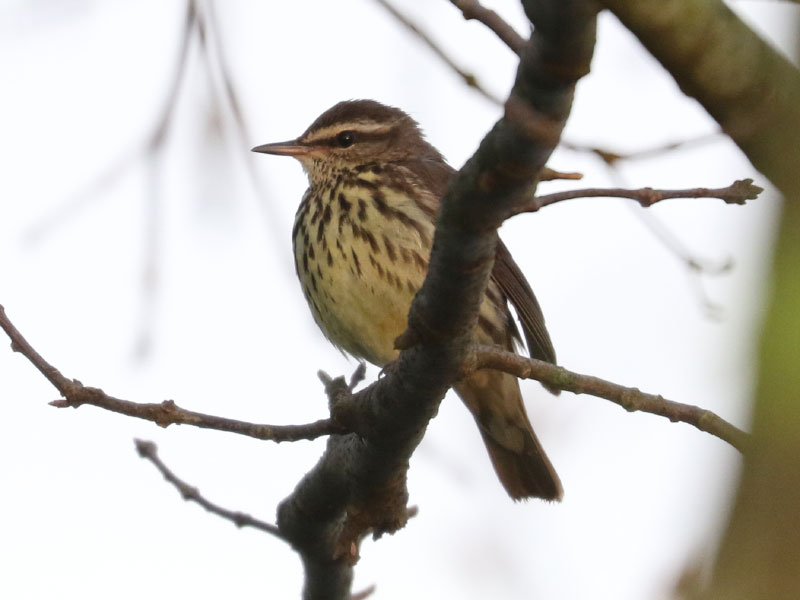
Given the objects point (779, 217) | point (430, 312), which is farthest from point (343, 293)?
point (779, 217)

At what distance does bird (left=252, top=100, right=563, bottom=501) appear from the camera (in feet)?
19.8

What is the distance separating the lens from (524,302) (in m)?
6.22

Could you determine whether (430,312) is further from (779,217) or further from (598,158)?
(779,217)

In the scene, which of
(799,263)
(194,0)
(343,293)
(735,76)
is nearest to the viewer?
(799,263)

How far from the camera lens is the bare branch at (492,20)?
2.94 meters

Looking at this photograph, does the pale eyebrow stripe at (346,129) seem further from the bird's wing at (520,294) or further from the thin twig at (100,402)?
the thin twig at (100,402)

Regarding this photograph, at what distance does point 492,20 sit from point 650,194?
0.76m

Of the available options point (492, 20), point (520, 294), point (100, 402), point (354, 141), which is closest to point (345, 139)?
point (354, 141)

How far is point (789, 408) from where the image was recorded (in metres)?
1.29

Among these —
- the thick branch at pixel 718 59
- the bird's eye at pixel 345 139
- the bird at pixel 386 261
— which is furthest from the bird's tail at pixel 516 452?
the thick branch at pixel 718 59

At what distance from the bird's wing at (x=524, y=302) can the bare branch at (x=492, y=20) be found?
293 cm

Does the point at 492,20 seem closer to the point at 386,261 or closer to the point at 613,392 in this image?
the point at 613,392

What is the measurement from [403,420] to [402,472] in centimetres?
54

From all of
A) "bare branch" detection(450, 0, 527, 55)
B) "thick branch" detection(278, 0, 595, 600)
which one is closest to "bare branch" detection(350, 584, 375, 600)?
"thick branch" detection(278, 0, 595, 600)
